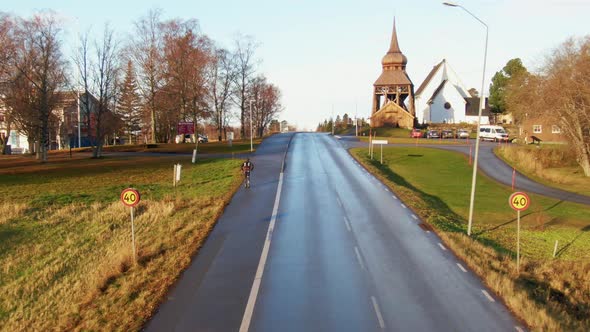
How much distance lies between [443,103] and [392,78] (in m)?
15.3

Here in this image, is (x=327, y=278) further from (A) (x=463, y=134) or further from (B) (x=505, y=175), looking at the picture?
(A) (x=463, y=134)

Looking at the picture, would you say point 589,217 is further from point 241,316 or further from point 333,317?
point 241,316

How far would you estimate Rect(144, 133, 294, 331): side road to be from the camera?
34.1ft

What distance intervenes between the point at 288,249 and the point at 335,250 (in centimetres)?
161

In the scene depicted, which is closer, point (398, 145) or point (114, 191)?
point (114, 191)

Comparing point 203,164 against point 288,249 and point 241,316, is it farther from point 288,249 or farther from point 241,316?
point 241,316

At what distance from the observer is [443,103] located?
315ft

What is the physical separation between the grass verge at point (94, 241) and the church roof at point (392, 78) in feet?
187

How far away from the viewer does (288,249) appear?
16.1 meters

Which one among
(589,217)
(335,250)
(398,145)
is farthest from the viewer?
(398,145)

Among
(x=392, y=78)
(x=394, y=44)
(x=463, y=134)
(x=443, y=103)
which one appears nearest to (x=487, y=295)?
(x=463, y=134)

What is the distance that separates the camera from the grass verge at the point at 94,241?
11.4 m

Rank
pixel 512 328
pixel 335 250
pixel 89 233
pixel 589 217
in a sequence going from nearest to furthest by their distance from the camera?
pixel 512 328 → pixel 335 250 → pixel 89 233 → pixel 589 217

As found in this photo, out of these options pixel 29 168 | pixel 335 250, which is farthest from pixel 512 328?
pixel 29 168
